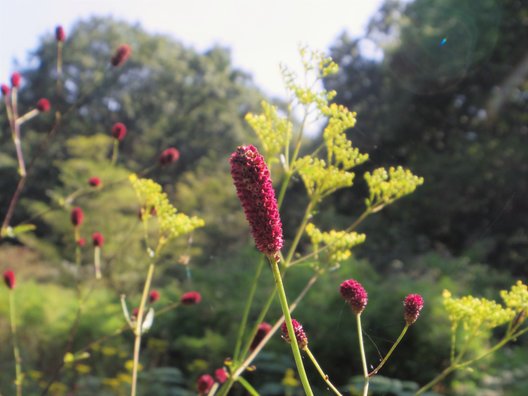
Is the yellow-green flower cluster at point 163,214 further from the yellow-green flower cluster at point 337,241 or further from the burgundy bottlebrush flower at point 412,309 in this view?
the burgundy bottlebrush flower at point 412,309

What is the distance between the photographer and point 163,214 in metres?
1.45

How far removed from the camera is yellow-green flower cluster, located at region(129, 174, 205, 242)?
141cm

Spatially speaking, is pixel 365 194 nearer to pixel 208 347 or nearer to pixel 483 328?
pixel 208 347

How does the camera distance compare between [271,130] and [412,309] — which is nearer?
[412,309]

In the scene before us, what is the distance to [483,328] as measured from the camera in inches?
48.8

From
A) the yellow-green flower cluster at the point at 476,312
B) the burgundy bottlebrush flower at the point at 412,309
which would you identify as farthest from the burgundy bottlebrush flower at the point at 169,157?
the burgundy bottlebrush flower at the point at 412,309

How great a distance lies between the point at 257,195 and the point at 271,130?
74 cm

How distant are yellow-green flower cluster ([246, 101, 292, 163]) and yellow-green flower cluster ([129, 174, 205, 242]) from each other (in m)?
0.23

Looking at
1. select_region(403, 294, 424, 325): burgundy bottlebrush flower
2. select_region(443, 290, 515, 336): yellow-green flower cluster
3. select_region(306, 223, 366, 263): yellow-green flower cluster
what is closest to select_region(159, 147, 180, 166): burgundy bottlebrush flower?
select_region(306, 223, 366, 263): yellow-green flower cluster

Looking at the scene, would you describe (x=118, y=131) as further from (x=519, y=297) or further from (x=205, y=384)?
(x=519, y=297)

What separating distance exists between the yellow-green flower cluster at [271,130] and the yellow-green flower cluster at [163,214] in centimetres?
23

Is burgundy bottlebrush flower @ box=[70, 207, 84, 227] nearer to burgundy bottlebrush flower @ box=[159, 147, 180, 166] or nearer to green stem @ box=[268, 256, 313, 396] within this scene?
burgundy bottlebrush flower @ box=[159, 147, 180, 166]

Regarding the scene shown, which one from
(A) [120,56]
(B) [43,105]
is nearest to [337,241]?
(A) [120,56]

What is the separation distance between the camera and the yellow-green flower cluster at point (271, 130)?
143cm
